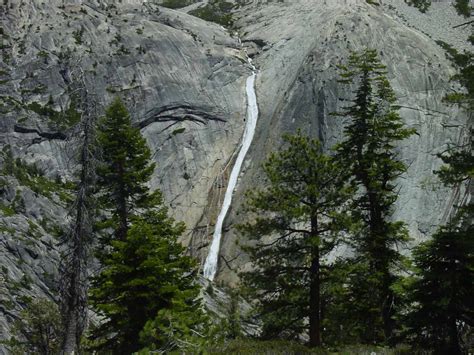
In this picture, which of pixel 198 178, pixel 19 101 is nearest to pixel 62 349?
pixel 198 178

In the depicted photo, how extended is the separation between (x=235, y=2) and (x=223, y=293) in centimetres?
6165

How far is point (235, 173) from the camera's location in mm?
51906

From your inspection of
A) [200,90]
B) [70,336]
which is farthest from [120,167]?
[200,90]

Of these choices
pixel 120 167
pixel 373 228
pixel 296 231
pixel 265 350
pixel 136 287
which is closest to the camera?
pixel 265 350

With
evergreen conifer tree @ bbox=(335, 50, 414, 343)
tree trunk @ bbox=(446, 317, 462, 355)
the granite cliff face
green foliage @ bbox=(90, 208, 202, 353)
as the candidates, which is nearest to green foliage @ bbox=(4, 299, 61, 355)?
green foliage @ bbox=(90, 208, 202, 353)

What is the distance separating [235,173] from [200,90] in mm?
12397

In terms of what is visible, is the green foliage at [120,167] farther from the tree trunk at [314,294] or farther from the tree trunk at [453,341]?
the tree trunk at [453,341]

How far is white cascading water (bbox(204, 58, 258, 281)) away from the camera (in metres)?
44.1

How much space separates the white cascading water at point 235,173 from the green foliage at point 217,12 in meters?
15.7

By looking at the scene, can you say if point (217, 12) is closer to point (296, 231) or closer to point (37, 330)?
point (37, 330)

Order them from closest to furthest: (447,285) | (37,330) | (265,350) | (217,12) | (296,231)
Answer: (447,285)
(265,350)
(296,231)
(37,330)
(217,12)

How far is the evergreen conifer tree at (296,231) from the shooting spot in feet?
60.1

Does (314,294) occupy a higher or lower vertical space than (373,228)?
lower

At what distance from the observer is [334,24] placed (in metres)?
65.4
